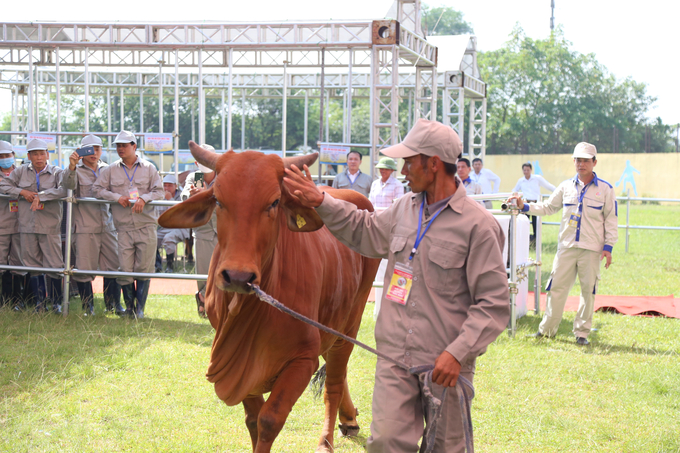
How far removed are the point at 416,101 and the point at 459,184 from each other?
593 inches

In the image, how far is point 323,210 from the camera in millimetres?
3170

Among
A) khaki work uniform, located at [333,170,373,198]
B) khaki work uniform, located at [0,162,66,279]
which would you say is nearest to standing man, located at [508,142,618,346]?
khaki work uniform, located at [333,170,373,198]

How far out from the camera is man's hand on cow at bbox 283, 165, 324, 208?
311 cm

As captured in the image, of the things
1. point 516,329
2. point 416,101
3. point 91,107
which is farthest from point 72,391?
point 91,107

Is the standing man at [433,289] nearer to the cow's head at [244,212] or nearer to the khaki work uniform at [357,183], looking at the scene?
the cow's head at [244,212]

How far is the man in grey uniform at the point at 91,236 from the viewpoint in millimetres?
8305

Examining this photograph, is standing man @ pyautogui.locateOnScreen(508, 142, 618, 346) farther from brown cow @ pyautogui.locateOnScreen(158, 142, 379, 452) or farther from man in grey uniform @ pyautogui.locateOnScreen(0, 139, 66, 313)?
man in grey uniform @ pyautogui.locateOnScreen(0, 139, 66, 313)

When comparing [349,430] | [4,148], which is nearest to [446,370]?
[349,430]

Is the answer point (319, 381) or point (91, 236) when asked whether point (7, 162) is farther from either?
point (319, 381)

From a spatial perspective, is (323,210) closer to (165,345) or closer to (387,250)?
(387,250)

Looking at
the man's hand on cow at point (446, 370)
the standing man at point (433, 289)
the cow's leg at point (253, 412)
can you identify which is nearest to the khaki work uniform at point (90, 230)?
the cow's leg at point (253, 412)

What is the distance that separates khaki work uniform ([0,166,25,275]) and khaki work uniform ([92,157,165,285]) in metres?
1.20

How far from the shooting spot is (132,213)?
27.1 feet

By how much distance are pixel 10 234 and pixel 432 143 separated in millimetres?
7438
